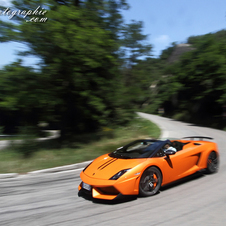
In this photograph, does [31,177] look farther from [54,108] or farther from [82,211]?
[54,108]

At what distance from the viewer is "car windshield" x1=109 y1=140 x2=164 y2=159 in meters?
5.17

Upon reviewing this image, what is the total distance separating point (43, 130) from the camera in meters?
11.5

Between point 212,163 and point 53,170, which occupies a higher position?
point 212,163

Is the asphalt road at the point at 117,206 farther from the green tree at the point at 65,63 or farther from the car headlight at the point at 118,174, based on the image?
the green tree at the point at 65,63

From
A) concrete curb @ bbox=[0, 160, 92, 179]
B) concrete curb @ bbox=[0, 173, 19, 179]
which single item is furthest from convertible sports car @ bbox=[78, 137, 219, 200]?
concrete curb @ bbox=[0, 173, 19, 179]

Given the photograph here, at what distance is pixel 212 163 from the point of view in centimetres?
620

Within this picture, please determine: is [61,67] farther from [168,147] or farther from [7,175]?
[168,147]

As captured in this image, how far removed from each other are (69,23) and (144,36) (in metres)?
7.75

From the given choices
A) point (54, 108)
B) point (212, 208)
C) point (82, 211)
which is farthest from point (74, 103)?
point (212, 208)

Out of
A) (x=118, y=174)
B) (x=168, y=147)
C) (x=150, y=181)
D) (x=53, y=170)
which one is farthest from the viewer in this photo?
(x=53, y=170)

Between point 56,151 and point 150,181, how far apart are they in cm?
545

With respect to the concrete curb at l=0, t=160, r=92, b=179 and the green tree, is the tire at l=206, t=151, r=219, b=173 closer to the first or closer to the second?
the concrete curb at l=0, t=160, r=92, b=179

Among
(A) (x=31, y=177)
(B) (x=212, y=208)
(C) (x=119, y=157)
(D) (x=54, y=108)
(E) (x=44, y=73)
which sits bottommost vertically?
(A) (x=31, y=177)

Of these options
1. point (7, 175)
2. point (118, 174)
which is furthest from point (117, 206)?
point (7, 175)
